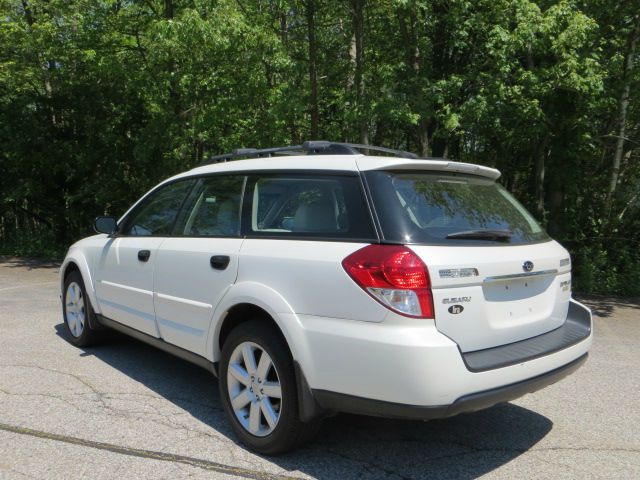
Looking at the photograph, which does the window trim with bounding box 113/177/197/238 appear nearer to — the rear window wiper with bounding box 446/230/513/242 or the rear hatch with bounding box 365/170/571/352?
the rear hatch with bounding box 365/170/571/352

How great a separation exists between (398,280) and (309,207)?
89 centimetres

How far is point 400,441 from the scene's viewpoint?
3.62m

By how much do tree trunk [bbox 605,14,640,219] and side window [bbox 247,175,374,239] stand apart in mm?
9410

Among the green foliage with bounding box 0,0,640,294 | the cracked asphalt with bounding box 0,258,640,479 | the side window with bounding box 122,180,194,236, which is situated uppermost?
the green foliage with bounding box 0,0,640,294

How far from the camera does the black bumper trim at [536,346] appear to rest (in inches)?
114

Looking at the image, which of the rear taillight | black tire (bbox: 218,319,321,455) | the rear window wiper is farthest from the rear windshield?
black tire (bbox: 218,319,321,455)

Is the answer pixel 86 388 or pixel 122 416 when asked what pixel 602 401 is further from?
pixel 86 388

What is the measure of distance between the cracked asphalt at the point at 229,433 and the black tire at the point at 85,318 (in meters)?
0.24

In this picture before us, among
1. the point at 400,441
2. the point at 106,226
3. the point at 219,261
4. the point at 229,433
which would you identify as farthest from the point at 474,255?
the point at 106,226

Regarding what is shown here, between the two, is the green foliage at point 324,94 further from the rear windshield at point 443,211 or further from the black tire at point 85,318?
the rear windshield at point 443,211

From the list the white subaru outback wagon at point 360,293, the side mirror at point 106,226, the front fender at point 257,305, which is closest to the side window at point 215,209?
the white subaru outback wagon at point 360,293

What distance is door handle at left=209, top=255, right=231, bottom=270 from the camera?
370 cm

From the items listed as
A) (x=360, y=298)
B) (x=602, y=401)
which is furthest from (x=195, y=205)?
(x=602, y=401)

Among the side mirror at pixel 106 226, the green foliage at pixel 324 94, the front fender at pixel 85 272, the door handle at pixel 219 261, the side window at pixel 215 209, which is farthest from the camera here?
the green foliage at pixel 324 94
